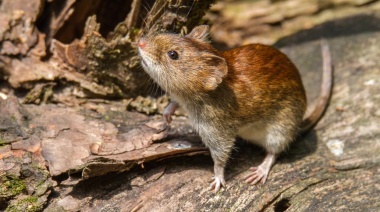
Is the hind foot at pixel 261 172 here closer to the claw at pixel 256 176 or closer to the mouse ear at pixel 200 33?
the claw at pixel 256 176

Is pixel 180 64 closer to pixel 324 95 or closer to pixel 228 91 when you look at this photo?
pixel 228 91

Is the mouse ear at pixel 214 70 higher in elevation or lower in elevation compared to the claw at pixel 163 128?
higher

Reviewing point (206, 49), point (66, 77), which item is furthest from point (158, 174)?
point (66, 77)

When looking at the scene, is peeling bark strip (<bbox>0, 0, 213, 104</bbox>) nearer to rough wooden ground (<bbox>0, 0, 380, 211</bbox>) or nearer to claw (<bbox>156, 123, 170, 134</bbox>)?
rough wooden ground (<bbox>0, 0, 380, 211</bbox>)

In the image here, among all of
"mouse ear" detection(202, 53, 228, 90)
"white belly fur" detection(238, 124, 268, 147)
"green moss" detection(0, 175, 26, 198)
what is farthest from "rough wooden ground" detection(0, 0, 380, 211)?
"mouse ear" detection(202, 53, 228, 90)

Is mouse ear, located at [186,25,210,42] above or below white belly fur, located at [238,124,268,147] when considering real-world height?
above

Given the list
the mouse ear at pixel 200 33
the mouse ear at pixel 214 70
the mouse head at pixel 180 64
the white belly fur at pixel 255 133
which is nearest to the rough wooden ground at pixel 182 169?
the white belly fur at pixel 255 133

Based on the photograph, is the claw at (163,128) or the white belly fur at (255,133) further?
the white belly fur at (255,133)

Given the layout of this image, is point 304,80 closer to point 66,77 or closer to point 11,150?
point 66,77
